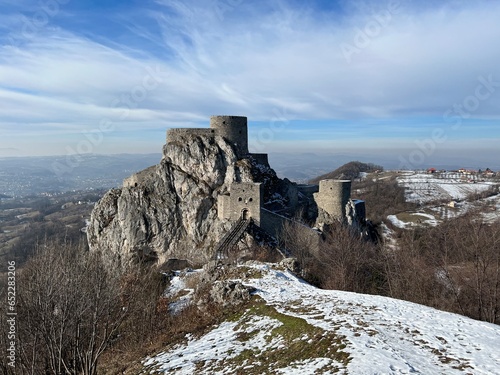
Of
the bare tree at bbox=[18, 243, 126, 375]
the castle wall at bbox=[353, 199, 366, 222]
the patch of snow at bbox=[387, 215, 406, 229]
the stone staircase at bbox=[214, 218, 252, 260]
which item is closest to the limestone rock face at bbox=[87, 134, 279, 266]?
the stone staircase at bbox=[214, 218, 252, 260]

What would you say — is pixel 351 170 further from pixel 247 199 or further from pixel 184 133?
pixel 247 199

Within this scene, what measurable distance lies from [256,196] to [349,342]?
2544 cm

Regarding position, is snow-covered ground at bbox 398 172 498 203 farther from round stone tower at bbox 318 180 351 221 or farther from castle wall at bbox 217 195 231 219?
castle wall at bbox 217 195 231 219

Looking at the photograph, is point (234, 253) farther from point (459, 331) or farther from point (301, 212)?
point (459, 331)

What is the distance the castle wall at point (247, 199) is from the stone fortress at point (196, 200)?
114 centimetres

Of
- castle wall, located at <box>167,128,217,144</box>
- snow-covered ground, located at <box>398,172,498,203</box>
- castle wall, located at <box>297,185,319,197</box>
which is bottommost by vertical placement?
snow-covered ground, located at <box>398,172,498,203</box>

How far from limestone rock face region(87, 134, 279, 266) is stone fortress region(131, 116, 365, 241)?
3.90 feet

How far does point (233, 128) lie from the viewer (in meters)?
41.4

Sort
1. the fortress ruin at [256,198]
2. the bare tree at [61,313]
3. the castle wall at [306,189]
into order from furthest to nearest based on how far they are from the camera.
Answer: the castle wall at [306,189]
the fortress ruin at [256,198]
the bare tree at [61,313]

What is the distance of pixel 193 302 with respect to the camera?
15.8 metres

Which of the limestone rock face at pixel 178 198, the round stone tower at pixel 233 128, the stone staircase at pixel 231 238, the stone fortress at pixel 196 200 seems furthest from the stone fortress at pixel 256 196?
the limestone rock face at pixel 178 198

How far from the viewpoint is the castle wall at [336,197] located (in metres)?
38.0

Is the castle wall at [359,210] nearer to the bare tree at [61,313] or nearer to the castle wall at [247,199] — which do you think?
the castle wall at [247,199]

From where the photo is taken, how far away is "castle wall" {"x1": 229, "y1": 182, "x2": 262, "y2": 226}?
34281 mm
